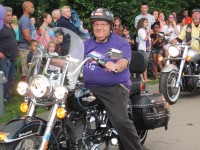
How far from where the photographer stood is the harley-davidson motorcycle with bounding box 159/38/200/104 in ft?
27.4

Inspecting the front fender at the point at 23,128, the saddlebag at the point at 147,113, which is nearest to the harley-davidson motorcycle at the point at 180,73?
the saddlebag at the point at 147,113

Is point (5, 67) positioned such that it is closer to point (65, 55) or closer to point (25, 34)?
point (25, 34)

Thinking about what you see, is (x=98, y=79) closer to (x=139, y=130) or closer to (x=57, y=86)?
(x=57, y=86)

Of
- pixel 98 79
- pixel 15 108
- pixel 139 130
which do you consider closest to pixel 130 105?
pixel 139 130

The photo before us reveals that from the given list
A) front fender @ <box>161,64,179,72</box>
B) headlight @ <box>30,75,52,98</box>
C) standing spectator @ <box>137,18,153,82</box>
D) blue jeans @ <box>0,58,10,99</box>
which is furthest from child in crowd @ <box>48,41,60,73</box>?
standing spectator @ <box>137,18,153,82</box>

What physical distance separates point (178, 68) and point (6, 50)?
3.51 m

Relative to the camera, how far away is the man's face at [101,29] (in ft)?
14.2

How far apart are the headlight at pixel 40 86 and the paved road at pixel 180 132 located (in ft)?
7.57

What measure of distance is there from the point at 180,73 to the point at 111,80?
4.44m

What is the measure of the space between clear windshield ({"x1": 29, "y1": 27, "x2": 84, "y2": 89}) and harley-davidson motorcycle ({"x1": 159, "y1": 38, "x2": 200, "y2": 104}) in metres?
4.52

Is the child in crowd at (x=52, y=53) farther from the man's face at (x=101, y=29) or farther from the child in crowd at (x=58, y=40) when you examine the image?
the man's face at (x=101, y=29)

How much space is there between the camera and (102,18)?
4.23 m

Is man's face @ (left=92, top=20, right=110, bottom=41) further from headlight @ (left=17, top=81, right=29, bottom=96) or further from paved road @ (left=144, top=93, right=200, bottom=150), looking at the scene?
paved road @ (left=144, top=93, right=200, bottom=150)

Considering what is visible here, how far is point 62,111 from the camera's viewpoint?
12.0ft
